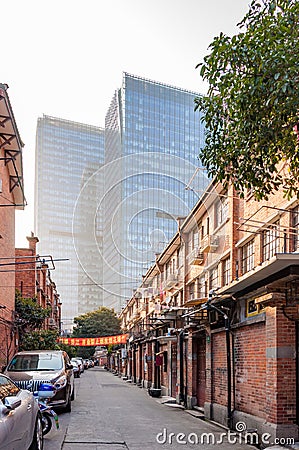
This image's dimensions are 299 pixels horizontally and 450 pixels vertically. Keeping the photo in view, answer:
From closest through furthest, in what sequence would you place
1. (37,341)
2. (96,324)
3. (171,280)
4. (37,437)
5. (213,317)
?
1. (37,437)
2. (213,317)
3. (171,280)
4. (37,341)
5. (96,324)

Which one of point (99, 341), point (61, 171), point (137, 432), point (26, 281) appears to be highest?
point (61, 171)

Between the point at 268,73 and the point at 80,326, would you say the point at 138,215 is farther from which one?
the point at 80,326

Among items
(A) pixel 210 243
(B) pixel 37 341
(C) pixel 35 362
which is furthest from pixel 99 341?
(C) pixel 35 362

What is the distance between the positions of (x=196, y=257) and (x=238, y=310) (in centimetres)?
627

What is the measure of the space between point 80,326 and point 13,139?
5538cm

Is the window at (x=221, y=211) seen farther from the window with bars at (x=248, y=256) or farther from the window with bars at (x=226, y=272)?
the window with bars at (x=248, y=256)

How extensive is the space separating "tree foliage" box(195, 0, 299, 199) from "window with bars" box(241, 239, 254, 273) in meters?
7.35

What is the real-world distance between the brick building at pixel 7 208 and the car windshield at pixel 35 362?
24.8 ft

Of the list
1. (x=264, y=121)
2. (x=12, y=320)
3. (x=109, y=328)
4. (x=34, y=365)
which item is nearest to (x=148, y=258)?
(x=34, y=365)

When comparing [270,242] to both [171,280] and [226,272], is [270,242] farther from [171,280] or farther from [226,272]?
[171,280]

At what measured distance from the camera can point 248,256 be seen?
617 inches

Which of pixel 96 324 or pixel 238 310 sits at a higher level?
pixel 238 310

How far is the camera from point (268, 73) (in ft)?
22.7

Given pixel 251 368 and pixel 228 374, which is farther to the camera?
pixel 228 374
